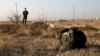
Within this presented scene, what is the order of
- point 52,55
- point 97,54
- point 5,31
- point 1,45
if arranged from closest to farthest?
1. point 97,54
2. point 52,55
3. point 1,45
4. point 5,31

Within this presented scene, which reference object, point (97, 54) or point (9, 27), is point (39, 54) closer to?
point (97, 54)

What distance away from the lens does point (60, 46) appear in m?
14.2

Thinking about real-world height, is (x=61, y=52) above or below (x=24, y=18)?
below

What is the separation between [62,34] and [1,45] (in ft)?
9.18

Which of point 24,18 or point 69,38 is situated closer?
point 69,38

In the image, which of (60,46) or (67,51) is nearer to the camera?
(67,51)

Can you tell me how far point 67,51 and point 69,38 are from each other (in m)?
0.84

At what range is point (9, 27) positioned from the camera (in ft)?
87.8

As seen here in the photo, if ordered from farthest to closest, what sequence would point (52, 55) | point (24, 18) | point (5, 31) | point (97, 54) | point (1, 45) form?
point (24, 18)
point (5, 31)
point (1, 45)
point (52, 55)
point (97, 54)

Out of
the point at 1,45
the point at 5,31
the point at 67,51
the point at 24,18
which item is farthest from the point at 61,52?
the point at 24,18

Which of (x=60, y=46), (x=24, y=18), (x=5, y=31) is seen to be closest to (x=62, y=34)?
(x=60, y=46)

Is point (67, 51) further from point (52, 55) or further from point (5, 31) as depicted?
point (5, 31)

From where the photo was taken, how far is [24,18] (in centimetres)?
3244

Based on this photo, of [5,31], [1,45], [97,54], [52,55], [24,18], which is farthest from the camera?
[24,18]
